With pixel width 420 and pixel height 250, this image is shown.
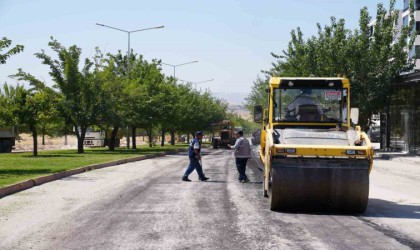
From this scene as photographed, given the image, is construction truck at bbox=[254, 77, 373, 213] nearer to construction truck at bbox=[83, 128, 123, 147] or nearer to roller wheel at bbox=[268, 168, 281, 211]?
roller wheel at bbox=[268, 168, 281, 211]

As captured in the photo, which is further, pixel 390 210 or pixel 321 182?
pixel 390 210

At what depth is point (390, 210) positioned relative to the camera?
11.5m

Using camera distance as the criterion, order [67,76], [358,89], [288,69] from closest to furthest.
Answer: [67,76] → [358,89] → [288,69]

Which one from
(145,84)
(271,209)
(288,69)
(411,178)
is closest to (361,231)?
(271,209)

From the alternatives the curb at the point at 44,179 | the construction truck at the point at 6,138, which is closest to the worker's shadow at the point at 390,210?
the curb at the point at 44,179

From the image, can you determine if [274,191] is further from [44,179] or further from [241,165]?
[44,179]

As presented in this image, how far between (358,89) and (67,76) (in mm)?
18606

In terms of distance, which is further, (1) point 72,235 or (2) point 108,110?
(2) point 108,110

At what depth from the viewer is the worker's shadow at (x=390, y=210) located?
35.3ft

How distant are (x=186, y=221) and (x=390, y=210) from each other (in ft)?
14.4

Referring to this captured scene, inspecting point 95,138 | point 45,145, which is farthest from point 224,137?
point 45,145

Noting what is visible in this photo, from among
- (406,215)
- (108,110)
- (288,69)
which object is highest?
(288,69)

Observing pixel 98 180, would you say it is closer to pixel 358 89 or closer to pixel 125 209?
pixel 125 209

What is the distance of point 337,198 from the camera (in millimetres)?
10570
